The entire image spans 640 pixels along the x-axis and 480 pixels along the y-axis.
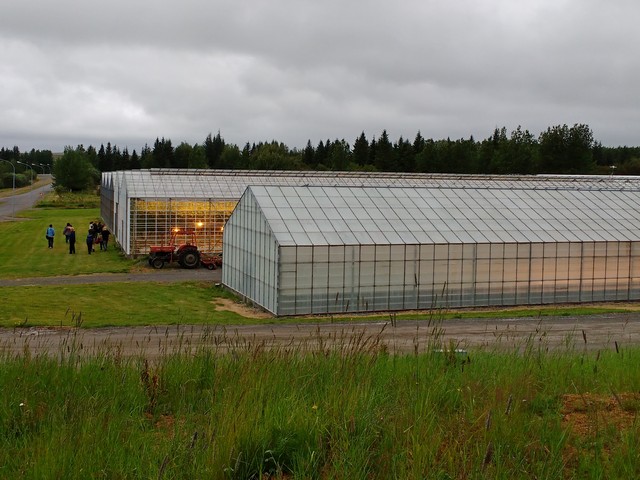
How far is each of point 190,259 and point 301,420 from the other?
109 ft

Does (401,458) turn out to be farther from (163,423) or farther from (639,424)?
(163,423)

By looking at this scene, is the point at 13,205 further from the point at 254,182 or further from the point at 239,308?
the point at 239,308

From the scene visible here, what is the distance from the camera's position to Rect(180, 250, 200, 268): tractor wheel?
37562mm

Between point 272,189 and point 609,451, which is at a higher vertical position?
point 272,189

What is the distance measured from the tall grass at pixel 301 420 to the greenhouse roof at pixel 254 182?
98.9 ft

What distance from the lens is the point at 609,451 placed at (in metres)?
5.12

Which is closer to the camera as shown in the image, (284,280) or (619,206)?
(284,280)

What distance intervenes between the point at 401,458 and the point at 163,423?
2.49 m

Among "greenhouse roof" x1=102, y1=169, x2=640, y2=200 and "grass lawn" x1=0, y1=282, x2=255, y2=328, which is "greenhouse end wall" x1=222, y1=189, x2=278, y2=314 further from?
"greenhouse roof" x1=102, y1=169, x2=640, y2=200

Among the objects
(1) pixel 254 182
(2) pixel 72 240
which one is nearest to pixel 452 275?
(1) pixel 254 182

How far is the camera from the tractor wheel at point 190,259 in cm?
3756

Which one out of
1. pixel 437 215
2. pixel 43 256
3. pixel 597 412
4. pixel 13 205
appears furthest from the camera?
pixel 13 205

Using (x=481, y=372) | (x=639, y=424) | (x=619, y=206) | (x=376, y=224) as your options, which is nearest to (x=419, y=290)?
(x=376, y=224)

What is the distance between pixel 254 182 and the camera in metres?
46.8
